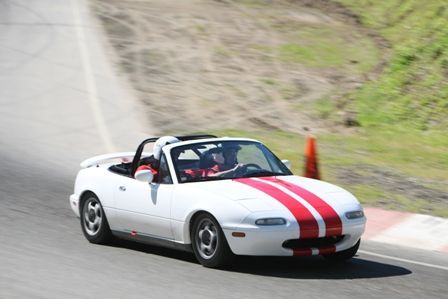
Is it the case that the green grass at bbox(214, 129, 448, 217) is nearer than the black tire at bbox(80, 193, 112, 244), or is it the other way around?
the black tire at bbox(80, 193, 112, 244)

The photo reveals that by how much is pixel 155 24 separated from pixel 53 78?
16.9 feet

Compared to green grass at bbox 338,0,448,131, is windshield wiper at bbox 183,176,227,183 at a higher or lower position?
→ lower

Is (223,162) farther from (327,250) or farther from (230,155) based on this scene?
(327,250)

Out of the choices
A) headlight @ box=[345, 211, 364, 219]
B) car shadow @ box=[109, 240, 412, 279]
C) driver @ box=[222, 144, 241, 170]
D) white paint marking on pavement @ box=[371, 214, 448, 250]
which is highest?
driver @ box=[222, 144, 241, 170]

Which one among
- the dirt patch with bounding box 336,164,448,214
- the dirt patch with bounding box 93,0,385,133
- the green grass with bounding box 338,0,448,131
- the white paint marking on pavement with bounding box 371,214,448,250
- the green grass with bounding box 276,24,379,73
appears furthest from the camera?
the green grass with bounding box 276,24,379,73

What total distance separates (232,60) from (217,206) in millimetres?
14668

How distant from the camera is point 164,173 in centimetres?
1084

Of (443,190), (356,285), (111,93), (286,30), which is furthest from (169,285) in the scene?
(286,30)

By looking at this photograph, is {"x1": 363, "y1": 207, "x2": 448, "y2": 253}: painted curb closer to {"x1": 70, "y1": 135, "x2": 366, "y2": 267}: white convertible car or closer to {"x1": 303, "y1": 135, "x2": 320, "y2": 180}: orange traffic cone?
{"x1": 303, "y1": 135, "x2": 320, "y2": 180}: orange traffic cone

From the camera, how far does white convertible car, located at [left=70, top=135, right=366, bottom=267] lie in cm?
962

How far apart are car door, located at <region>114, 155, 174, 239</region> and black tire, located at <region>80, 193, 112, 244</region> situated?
0.37 m

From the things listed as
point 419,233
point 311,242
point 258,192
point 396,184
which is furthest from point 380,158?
point 311,242

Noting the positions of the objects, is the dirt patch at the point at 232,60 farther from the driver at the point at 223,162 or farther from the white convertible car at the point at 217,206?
the driver at the point at 223,162

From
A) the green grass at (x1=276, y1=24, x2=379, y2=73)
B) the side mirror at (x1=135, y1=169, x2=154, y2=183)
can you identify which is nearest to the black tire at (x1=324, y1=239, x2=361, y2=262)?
the side mirror at (x1=135, y1=169, x2=154, y2=183)
